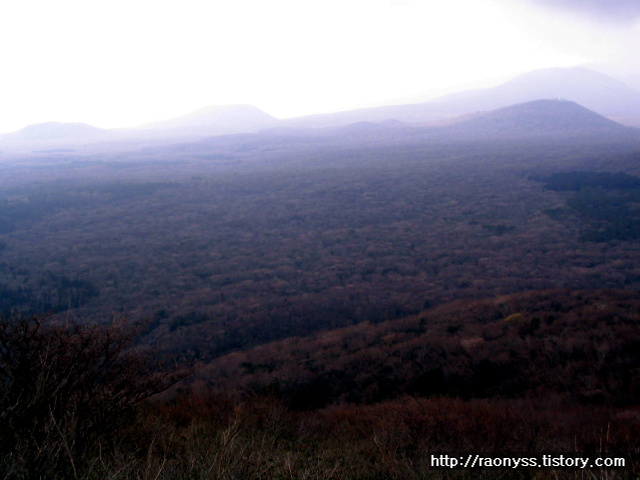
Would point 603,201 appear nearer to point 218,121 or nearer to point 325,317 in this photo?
point 325,317

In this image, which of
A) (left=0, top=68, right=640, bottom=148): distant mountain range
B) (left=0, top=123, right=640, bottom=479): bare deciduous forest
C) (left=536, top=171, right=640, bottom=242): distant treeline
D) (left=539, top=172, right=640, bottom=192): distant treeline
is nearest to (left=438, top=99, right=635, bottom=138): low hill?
(left=0, top=68, right=640, bottom=148): distant mountain range

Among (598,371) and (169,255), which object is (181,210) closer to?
(169,255)

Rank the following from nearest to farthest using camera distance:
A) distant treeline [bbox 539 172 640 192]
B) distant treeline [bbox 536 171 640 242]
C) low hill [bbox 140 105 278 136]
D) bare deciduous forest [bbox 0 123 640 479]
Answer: bare deciduous forest [bbox 0 123 640 479] → distant treeline [bbox 536 171 640 242] → distant treeline [bbox 539 172 640 192] → low hill [bbox 140 105 278 136]

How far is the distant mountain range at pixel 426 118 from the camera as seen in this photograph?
9338cm

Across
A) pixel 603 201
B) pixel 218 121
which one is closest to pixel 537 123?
pixel 603 201

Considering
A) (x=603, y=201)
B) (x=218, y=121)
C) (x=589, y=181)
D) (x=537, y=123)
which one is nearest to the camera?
(x=603, y=201)

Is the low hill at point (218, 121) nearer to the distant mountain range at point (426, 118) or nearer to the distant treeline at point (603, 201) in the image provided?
the distant mountain range at point (426, 118)

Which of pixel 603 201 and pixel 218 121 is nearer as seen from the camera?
pixel 603 201

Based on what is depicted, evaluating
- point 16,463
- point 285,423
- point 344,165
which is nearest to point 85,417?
point 16,463

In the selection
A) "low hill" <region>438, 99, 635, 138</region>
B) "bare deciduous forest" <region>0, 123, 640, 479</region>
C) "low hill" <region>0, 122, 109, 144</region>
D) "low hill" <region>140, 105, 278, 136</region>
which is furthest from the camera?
"low hill" <region>140, 105, 278, 136</region>

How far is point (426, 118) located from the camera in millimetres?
142375

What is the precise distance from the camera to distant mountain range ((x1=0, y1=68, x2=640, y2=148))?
3676 inches

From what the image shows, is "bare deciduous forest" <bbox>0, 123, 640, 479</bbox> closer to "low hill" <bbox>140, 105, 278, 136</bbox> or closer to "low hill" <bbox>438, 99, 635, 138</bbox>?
"low hill" <bbox>438, 99, 635, 138</bbox>

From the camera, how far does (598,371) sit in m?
7.66
